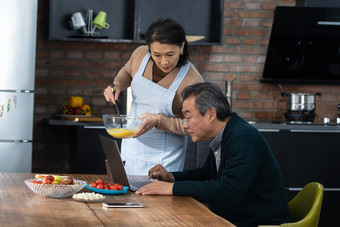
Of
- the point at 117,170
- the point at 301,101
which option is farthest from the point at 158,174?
the point at 301,101

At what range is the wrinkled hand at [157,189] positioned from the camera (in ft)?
7.37

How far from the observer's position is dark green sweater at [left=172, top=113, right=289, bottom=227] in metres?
2.12

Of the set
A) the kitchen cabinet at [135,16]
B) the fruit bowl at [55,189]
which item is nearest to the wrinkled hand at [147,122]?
the fruit bowl at [55,189]

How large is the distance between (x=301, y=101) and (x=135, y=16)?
4.87ft

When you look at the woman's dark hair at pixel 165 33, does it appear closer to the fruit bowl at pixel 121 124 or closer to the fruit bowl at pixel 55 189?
the fruit bowl at pixel 121 124

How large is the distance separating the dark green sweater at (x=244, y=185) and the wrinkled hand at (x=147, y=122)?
404 mm

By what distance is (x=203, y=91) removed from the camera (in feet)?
7.56

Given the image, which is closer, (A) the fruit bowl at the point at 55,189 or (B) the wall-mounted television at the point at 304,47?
(A) the fruit bowl at the point at 55,189

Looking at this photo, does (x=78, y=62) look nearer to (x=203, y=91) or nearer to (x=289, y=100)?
(x=289, y=100)

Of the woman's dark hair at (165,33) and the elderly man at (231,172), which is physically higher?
the woman's dark hair at (165,33)

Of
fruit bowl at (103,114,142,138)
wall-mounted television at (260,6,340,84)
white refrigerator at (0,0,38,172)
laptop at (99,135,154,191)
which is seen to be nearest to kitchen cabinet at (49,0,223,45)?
white refrigerator at (0,0,38,172)

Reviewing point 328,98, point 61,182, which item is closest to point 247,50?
point 328,98

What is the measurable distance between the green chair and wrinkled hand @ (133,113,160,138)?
2.26 feet

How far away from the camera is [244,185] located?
83.3 inches
